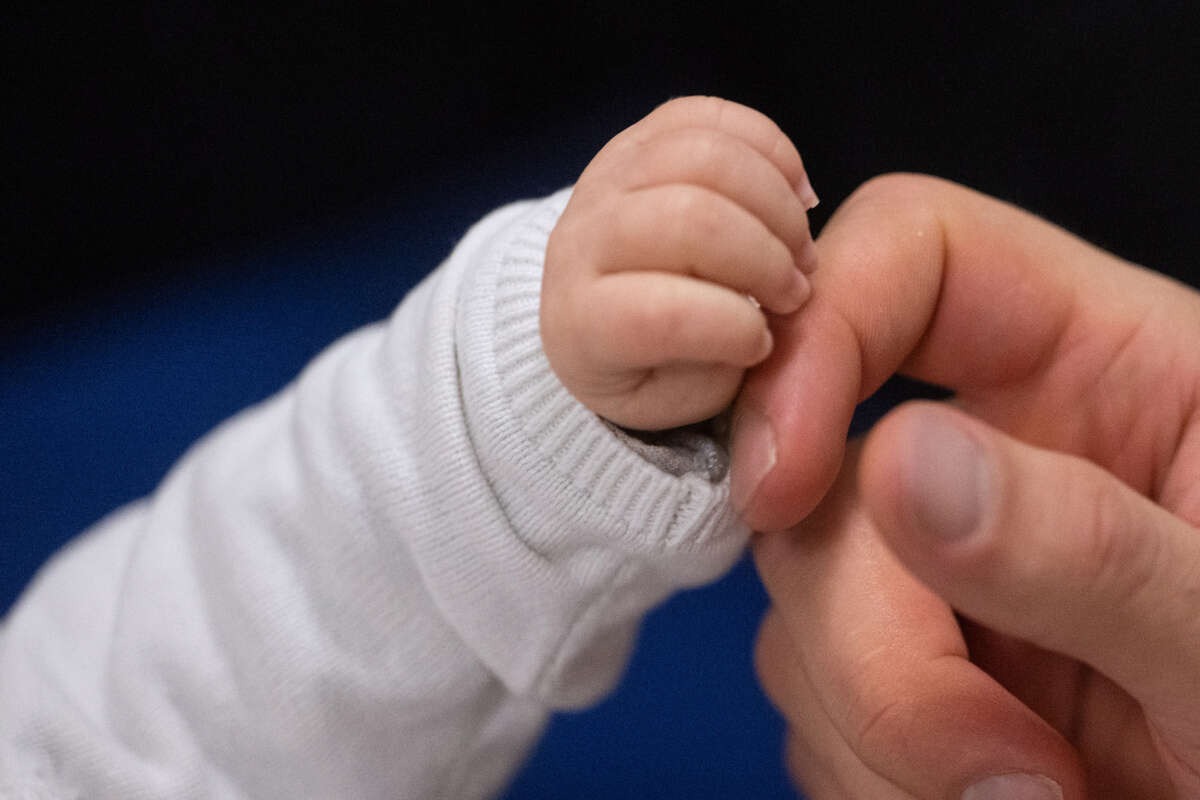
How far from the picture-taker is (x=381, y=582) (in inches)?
14.4

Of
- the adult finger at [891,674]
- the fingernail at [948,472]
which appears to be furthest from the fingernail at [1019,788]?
the fingernail at [948,472]

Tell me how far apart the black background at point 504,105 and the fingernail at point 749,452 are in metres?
0.09

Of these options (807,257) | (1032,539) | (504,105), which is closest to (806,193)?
(807,257)

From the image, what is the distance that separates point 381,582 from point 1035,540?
253 millimetres

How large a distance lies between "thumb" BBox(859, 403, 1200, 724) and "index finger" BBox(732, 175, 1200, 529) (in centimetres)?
8

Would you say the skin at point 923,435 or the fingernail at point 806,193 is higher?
the fingernail at point 806,193

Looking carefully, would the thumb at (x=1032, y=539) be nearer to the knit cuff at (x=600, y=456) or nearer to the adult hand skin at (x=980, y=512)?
the adult hand skin at (x=980, y=512)

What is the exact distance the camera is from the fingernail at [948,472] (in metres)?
0.17

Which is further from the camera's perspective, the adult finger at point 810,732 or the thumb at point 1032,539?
the adult finger at point 810,732

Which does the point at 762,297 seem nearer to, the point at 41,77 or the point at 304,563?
the point at 304,563

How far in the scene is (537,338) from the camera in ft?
1.01

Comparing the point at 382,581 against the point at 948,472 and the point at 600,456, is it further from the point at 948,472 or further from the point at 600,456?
the point at 948,472

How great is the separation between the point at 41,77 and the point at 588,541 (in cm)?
64

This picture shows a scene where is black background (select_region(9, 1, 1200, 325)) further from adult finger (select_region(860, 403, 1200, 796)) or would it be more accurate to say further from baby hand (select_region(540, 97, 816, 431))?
adult finger (select_region(860, 403, 1200, 796))
